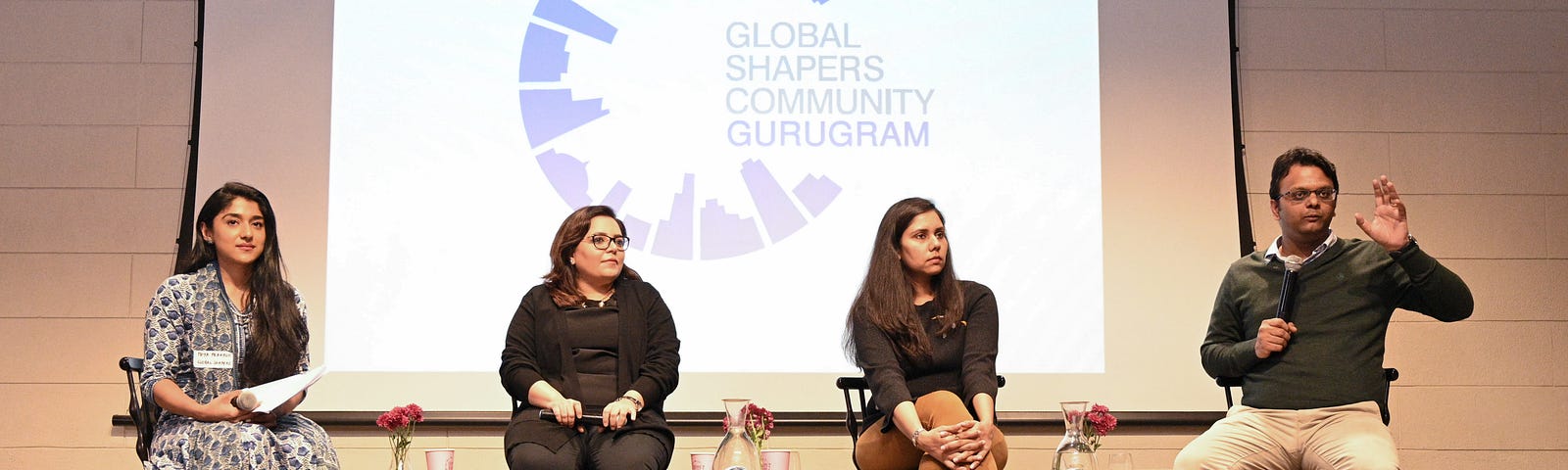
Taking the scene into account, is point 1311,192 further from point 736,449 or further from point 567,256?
point 567,256

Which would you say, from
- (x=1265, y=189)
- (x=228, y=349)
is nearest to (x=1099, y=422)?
(x=1265, y=189)

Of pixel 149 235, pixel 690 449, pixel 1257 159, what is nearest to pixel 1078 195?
pixel 1257 159

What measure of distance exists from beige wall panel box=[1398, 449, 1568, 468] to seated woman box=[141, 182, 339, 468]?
3586 millimetres

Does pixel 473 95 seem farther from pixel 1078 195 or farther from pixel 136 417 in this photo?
pixel 1078 195

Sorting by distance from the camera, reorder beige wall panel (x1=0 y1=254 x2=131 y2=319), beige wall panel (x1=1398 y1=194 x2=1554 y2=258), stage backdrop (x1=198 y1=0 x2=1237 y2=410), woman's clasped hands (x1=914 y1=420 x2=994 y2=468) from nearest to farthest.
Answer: woman's clasped hands (x1=914 y1=420 x2=994 y2=468)
stage backdrop (x1=198 y1=0 x2=1237 y2=410)
beige wall panel (x1=0 y1=254 x2=131 y2=319)
beige wall panel (x1=1398 y1=194 x2=1554 y2=258)

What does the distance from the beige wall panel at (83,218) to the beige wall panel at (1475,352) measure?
14.5 feet

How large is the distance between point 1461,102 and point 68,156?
5031 mm

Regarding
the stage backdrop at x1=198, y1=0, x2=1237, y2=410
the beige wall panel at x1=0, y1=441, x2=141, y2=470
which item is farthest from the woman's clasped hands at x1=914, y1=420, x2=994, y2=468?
the beige wall panel at x1=0, y1=441, x2=141, y2=470

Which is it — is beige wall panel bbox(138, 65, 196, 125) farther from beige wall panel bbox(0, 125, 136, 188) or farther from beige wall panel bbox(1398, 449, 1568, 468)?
beige wall panel bbox(1398, 449, 1568, 468)

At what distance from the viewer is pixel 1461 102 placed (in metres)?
4.43

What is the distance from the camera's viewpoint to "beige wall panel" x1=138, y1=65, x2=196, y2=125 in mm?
4301

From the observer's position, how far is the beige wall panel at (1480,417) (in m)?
4.27

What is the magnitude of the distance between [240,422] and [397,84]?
1.67m

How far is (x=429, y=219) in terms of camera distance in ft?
13.7
